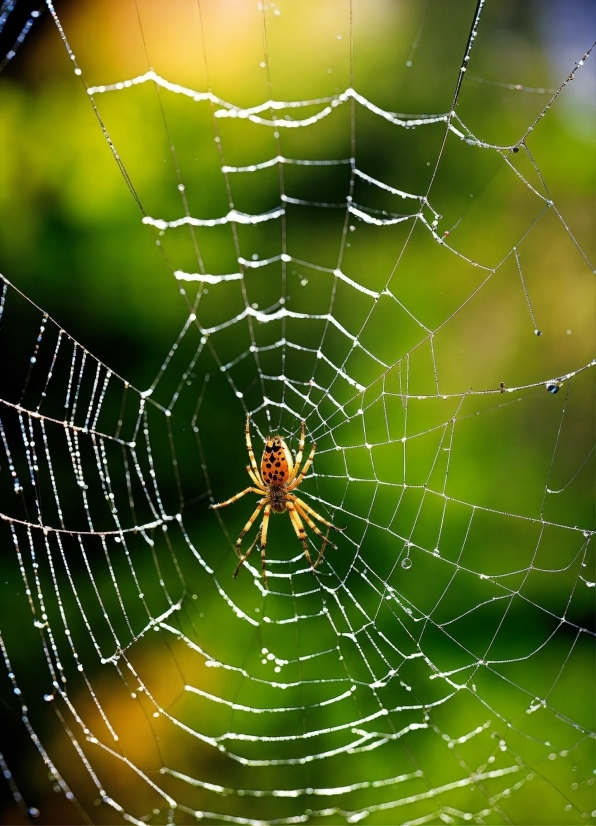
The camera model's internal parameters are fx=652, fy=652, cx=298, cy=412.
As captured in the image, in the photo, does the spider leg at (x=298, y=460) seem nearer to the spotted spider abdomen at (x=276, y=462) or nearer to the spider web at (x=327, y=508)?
the spotted spider abdomen at (x=276, y=462)

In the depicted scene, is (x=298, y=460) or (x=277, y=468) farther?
(x=298, y=460)

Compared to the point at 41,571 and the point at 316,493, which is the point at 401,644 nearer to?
the point at 316,493

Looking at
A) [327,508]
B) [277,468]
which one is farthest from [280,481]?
[327,508]

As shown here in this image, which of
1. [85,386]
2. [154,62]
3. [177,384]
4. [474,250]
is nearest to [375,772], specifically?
[177,384]

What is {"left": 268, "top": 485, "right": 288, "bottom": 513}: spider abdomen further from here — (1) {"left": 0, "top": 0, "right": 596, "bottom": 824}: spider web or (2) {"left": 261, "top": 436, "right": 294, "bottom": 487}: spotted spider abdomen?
(1) {"left": 0, "top": 0, "right": 596, "bottom": 824}: spider web

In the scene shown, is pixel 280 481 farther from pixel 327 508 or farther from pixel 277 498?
pixel 327 508

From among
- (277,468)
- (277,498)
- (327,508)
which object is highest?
(277,468)
